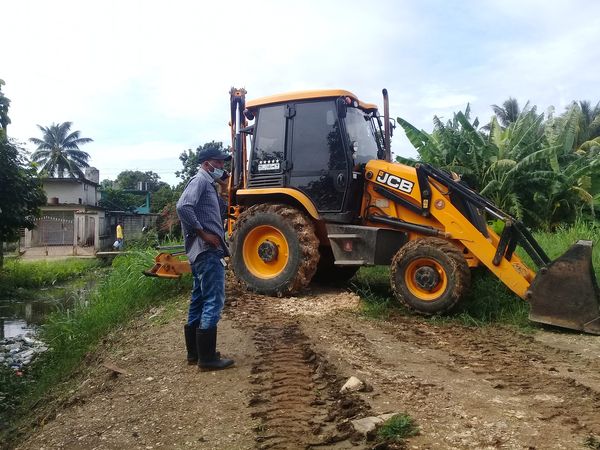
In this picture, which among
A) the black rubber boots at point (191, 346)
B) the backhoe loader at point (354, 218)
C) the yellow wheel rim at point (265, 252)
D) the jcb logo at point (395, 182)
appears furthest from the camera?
the yellow wheel rim at point (265, 252)

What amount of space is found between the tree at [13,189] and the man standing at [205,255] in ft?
41.3

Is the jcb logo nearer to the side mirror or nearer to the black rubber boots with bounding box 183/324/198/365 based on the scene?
the side mirror

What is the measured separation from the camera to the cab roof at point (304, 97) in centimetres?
742

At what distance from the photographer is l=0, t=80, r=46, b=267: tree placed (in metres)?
15.5

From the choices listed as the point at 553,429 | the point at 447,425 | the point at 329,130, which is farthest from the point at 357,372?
the point at 329,130

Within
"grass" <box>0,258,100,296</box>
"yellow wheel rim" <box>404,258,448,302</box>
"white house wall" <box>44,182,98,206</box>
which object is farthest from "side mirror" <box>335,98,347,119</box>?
"white house wall" <box>44,182,98,206</box>

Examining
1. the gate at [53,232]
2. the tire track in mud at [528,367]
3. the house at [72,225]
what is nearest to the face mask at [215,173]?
the tire track in mud at [528,367]

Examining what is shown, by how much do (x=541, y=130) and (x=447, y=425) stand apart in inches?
490

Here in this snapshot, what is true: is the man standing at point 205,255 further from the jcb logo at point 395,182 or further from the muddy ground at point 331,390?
the jcb logo at point 395,182

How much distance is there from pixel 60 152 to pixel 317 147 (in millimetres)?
44452

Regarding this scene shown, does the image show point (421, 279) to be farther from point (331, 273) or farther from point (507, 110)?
point (507, 110)

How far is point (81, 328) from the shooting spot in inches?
352

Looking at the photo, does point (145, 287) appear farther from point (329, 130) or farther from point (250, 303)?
point (329, 130)

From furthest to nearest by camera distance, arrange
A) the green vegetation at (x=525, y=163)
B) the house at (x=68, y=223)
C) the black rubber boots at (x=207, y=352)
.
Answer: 1. the house at (x=68, y=223)
2. the green vegetation at (x=525, y=163)
3. the black rubber boots at (x=207, y=352)
